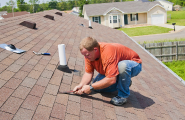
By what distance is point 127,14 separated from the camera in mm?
37156

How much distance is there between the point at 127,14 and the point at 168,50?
24.3 m

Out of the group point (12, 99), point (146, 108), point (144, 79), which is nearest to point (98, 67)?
point (146, 108)

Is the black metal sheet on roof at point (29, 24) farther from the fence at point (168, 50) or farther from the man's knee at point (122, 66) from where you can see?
the fence at point (168, 50)

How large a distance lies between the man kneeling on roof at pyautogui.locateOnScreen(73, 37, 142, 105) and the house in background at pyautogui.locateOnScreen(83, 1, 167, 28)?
1271 inches

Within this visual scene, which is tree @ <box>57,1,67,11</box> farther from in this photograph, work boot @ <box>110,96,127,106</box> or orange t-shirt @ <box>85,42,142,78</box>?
work boot @ <box>110,96,127,106</box>

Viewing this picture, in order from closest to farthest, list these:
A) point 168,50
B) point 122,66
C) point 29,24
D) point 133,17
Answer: point 122,66 → point 29,24 → point 168,50 → point 133,17

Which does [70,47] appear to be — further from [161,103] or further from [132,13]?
[132,13]

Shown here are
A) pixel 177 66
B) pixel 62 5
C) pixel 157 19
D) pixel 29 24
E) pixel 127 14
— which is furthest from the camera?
pixel 62 5

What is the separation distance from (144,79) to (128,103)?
1.88 m

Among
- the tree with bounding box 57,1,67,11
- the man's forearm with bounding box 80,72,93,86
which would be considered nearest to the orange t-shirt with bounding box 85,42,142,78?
the man's forearm with bounding box 80,72,93,86

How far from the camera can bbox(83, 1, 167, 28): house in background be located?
1375 inches

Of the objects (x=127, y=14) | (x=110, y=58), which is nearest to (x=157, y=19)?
(x=127, y=14)

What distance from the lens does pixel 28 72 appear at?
10.6 ft

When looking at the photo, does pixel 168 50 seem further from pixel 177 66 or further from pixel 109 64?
pixel 109 64
